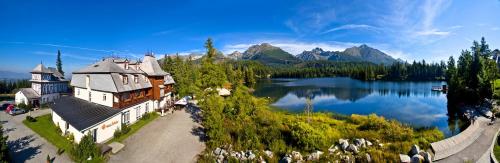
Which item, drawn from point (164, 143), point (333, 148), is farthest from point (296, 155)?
point (164, 143)

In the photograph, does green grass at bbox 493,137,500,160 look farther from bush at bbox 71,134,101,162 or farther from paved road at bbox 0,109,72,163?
paved road at bbox 0,109,72,163

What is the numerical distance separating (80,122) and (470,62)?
2328 inches

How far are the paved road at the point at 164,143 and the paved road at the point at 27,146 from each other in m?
4.03

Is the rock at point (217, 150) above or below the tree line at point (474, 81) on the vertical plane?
below

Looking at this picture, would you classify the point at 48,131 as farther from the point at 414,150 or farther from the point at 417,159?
the point at 414,150

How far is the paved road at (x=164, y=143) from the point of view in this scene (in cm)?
1677

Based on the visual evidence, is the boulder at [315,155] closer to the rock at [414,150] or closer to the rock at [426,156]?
the rock at [414,150]

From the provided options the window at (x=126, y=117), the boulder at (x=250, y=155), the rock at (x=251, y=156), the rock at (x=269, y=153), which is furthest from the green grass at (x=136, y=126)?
the rock at (x=269, y=153)

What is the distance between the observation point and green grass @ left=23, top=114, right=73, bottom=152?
62.8 feet

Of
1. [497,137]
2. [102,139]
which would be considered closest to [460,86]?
[497,137]

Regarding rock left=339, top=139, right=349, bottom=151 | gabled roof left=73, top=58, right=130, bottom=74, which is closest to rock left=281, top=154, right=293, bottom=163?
rock left=339, top=139, right=349, bottom=151

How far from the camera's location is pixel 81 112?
2150 cm

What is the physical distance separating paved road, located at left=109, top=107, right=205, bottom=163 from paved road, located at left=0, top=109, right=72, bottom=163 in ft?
13.2

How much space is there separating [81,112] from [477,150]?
100ft
